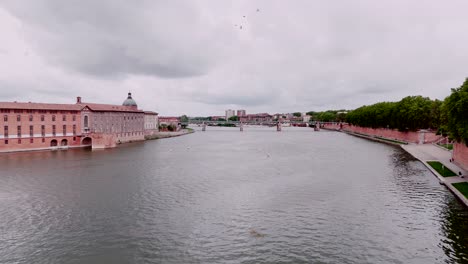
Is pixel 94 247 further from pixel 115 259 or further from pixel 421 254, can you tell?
pixel 421 254

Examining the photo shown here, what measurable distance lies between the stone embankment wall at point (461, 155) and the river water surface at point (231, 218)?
231 inches

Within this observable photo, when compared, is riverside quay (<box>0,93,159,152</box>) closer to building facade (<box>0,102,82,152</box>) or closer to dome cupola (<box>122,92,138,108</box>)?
building facade (<box>0,102,82,152</box>)

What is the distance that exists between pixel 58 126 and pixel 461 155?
105 meters

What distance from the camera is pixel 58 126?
9875 centimetres

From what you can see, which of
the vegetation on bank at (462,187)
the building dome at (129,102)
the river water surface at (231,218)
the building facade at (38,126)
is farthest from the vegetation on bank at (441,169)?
the building dome at (129,102)

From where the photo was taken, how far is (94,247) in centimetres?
2448

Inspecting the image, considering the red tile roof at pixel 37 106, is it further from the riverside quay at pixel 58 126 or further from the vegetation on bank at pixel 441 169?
the vegetation on bank at pixel 441 169

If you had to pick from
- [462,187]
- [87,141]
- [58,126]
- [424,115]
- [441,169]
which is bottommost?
[87,141]

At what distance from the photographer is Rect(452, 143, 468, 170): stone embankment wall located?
50.3 meters

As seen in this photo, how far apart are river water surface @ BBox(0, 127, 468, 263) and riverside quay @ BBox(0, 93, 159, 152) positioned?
40824 millimetres

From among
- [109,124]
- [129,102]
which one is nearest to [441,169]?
[109,124]

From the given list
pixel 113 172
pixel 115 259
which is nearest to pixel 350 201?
pixel 115 259

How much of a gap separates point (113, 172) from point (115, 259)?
3684 cm

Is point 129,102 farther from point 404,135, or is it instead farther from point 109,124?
point 404,135
